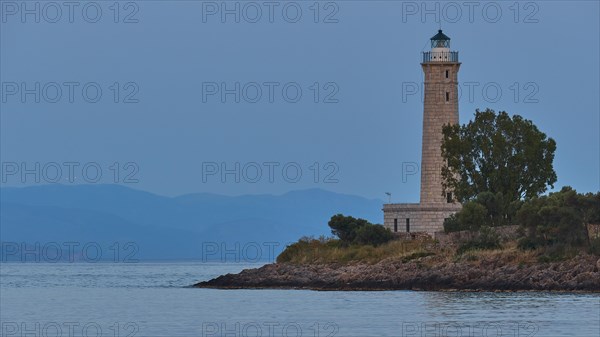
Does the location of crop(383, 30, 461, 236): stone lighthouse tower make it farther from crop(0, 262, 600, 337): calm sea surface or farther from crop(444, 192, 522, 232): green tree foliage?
crop(0, 262, 600, 337): calm sea surface

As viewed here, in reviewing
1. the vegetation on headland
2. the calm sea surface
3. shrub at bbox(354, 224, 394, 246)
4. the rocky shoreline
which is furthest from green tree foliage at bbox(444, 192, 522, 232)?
the calm sea surface

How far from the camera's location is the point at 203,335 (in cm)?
5228

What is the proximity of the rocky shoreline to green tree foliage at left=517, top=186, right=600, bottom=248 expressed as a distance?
6.92 feet

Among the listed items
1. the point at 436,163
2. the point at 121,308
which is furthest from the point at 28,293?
the point at 436,163

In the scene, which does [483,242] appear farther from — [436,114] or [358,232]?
[436,114]

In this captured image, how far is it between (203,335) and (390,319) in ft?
24.0

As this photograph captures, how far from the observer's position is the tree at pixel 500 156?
82.6 m

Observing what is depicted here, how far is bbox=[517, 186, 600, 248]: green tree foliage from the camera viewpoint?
225 feet

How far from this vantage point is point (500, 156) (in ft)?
271

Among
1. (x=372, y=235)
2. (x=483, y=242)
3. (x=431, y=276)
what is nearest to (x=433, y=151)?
(x=372, y=235)

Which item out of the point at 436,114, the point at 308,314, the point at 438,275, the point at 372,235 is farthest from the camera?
the point at 436,114

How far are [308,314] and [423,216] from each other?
88.2ft

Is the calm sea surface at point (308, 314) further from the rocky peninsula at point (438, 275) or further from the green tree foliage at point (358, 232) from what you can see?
the green tree foliage at point (358, 232)

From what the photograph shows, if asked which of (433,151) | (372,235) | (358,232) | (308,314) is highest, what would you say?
(433,151)
